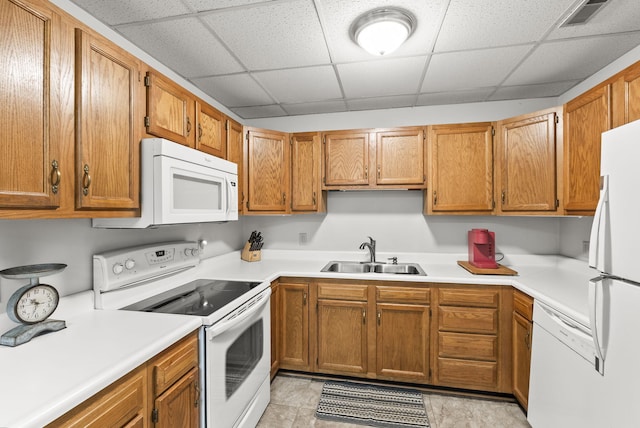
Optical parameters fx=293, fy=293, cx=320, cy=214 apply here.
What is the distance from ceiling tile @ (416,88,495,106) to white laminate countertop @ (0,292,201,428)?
8.33 feet

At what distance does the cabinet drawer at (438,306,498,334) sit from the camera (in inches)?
83.5

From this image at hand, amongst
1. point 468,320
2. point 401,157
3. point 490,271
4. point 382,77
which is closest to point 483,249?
point 490,271

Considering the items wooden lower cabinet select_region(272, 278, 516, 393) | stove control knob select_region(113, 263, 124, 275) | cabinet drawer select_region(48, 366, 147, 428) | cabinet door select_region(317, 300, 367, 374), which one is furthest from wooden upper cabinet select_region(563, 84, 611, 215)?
stove control knob select_region(113, 263, 124, 275)

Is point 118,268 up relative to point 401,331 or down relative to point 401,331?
up

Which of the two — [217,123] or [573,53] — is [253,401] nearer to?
[217,123]

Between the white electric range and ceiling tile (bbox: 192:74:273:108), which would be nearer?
the white electric range

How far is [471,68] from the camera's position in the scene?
6.85 feet

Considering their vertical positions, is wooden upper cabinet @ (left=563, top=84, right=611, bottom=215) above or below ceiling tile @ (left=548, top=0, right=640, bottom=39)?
below

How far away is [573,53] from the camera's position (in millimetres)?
1889

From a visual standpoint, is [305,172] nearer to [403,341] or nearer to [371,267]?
[371,267]

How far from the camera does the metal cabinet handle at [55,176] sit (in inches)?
41.3

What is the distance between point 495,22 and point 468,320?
75.2 inches

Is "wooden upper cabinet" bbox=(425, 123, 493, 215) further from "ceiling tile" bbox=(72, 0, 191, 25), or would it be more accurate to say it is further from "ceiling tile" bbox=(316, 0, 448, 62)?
"ceiling tile" bbox=(72, 0, 191, 25)

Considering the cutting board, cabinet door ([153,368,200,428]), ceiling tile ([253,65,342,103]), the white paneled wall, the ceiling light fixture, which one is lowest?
cabinet door ([153,368,200,428])
